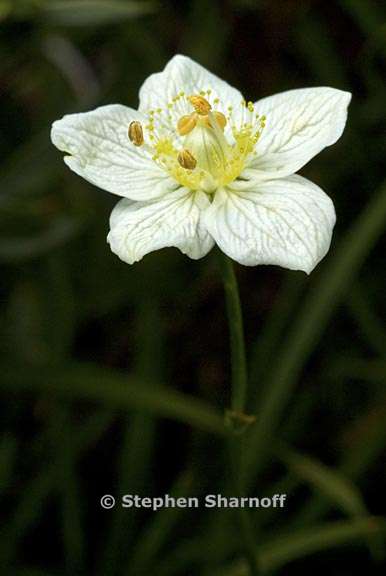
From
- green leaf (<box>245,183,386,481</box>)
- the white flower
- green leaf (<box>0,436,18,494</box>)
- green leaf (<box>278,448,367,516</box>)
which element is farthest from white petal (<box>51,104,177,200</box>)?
green leaf (<box>0,436,18,494</box>)

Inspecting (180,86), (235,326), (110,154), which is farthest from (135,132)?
(235,326)

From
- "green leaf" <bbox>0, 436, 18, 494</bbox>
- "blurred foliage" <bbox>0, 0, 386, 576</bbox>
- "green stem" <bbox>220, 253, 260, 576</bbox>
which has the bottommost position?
"green leaf" <bbox>0, 436, 18, 494</bbox>

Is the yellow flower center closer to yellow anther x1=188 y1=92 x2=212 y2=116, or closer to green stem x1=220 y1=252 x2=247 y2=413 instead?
yellow anther x1=188 y1=92 x2=212 y2=116

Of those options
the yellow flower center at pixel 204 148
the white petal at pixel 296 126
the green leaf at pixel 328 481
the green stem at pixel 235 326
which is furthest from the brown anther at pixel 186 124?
the green leaf at pixel 328 481

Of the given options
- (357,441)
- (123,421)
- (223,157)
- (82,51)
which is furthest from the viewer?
(82,51)

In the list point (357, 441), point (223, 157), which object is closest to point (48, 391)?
point (357, 441)

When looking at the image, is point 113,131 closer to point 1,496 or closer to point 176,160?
point 176,160
